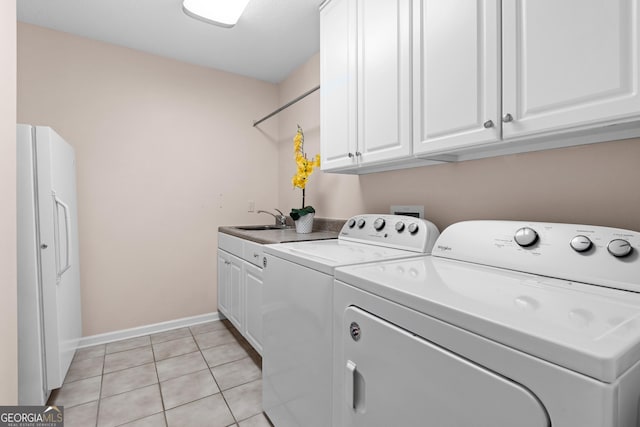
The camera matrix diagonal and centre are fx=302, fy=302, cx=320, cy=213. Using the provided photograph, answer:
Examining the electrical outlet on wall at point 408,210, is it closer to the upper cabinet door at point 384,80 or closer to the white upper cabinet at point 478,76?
the white upper cabinet at point 478,76

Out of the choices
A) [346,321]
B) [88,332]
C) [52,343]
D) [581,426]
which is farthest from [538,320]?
[88,332]

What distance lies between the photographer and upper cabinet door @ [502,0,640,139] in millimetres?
787

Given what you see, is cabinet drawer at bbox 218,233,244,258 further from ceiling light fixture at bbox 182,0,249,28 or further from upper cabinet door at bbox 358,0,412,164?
ceiling light fixture at bbox 182,0,249,28

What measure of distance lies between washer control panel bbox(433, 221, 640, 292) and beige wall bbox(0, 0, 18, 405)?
1.79m

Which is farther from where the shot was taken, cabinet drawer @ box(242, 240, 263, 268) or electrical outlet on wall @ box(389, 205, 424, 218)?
cabinet drawer @ box(242, 240, 263, 268)

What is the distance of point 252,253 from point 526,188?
161 centimetres

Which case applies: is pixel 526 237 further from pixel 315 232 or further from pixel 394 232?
pixel 315 232

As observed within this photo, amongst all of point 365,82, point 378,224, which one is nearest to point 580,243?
point 378,224

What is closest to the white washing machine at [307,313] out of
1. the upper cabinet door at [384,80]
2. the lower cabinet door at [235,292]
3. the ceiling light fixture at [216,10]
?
the upper cabinet door at [384,80]

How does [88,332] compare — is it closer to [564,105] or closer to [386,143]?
[386,143]

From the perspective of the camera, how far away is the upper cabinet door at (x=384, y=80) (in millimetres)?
1378

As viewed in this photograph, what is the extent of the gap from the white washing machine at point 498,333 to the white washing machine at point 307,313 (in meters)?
0.09

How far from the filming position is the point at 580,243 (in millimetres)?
906
